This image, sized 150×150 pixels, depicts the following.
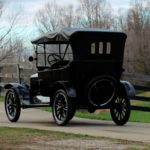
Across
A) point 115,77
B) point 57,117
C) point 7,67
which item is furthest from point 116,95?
point 7,67

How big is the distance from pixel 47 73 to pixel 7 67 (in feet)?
48.4

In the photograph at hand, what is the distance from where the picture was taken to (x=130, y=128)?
494 inches

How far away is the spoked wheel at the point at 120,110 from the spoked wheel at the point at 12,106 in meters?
2.41

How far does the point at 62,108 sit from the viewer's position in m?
12.9

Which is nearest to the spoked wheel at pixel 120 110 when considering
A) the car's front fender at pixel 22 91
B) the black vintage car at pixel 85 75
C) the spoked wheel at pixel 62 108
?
the black vintage car at pixel 85 75

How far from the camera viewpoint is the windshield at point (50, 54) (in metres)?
13.6

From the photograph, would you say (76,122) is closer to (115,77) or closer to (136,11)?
(115,77)

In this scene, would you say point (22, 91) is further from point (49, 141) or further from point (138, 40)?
point (138, 40)

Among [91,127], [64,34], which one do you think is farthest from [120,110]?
[64,34]

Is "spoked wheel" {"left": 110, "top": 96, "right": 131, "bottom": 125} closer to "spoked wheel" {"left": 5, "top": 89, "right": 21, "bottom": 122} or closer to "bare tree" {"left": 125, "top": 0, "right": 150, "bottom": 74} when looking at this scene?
"spoked wheel" {"left": 5, "top": 89, "right": 21, "bottom": 122}

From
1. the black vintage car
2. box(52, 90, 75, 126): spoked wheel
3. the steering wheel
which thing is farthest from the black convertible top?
box(52, 90, 75, 126): spoked wheel

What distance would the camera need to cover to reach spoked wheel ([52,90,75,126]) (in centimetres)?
1256

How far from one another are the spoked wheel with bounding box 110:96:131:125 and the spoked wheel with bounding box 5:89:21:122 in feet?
7.90

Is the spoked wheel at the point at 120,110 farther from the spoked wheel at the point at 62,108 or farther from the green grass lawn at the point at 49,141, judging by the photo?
the green grass lawn at the point at 49,141
